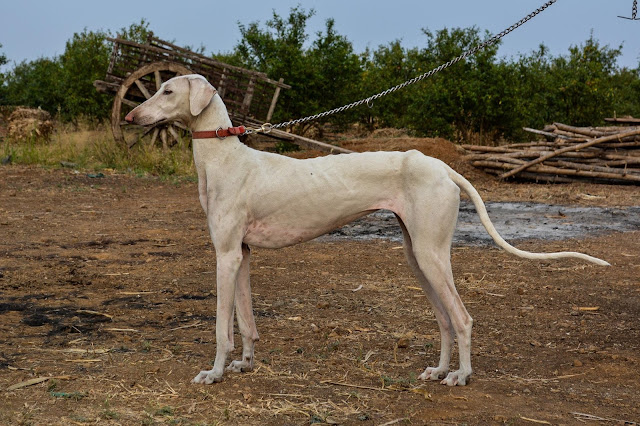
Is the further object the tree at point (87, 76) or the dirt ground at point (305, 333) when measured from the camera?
the tree at point (87, 76)

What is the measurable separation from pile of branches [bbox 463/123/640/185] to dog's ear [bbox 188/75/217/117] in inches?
439

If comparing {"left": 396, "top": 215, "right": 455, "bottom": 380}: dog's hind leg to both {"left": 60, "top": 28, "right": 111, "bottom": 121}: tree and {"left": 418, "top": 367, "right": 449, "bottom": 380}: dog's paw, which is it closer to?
{"left": 418, "top": 367, "right": 449, "bottom": 380}: dog's paw

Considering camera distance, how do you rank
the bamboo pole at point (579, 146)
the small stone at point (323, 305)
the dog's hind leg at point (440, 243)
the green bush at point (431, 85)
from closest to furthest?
the dog's hind leg at point (440, 243)
the small stone at point (323, 305)
the bamboo pole at point (579, 146)
the green bush at point (431, 85)

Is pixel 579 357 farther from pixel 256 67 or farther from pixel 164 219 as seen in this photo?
pixel 256 67

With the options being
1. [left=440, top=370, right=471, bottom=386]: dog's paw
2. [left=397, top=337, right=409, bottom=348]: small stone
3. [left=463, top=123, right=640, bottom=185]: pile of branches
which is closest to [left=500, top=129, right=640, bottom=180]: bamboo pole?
[left=463, top=123, right=640, bottom=185]: pile of branches

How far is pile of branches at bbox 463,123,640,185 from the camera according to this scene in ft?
47.7

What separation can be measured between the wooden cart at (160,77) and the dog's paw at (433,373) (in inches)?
427

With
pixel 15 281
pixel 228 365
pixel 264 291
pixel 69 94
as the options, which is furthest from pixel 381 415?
pixel 69 94

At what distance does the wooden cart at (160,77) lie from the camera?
14773mm

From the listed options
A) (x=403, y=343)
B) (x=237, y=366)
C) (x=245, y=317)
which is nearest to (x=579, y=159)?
(x=403, y=343)

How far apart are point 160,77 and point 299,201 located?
443 inches

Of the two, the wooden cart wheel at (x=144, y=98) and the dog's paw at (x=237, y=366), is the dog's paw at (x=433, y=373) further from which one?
the wooden cart wheel at (x=144, y=98)

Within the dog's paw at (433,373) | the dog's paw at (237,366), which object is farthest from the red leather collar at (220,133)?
the dog's paw at (433,373)

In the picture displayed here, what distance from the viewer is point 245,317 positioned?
4.63 meters
